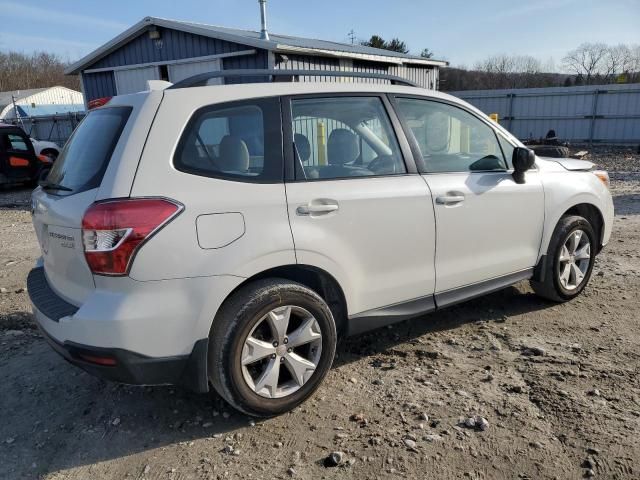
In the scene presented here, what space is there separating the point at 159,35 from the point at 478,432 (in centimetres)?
1310

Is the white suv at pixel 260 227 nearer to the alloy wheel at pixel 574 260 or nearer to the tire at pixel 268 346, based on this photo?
the tire at pixel 268 346

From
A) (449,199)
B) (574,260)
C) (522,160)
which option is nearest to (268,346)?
(449,199)

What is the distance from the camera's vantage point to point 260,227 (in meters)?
2.64

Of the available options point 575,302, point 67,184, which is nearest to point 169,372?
point 67,184

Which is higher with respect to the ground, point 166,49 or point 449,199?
point 166,49

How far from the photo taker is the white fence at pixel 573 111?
20.2 m

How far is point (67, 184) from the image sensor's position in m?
2.78

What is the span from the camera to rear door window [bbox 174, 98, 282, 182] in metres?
2.61

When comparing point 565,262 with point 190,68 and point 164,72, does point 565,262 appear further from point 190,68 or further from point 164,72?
point 164,72

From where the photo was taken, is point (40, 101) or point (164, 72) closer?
point (164, 72)

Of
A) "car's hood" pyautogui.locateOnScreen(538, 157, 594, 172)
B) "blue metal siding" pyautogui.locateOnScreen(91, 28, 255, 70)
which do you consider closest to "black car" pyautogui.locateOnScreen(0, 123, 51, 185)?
"blue metal siding" pyautogui.locateOnScreen(91, 28, 255, 70)

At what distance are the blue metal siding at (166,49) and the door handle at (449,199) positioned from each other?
29.9ft

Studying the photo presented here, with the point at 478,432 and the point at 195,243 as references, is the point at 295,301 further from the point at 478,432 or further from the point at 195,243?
the point at 478,432

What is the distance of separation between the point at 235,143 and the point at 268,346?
1.11 m
